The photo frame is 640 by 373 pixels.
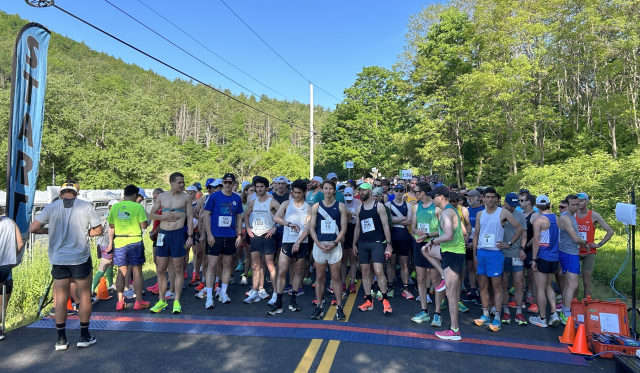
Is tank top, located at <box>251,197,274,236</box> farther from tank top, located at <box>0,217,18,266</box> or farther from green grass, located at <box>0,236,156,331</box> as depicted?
green grass, located at <box>0,236,156,331</box>

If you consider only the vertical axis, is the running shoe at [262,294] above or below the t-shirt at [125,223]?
below

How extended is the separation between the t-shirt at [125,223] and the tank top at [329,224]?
2.89 meters

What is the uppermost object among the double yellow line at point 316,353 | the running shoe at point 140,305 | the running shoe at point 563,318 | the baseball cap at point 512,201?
the baseball cap at point 512,201

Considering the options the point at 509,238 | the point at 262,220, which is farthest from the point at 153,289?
the point at 509,238

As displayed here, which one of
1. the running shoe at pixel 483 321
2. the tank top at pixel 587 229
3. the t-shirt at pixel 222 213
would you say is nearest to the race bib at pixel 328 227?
the t-shirt at pixel 222 213

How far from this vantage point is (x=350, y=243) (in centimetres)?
661

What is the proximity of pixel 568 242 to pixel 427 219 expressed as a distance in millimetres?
2016

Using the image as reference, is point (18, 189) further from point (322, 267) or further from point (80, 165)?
point (80, 165)

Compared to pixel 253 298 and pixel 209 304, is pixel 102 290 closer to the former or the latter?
pixel 209 304

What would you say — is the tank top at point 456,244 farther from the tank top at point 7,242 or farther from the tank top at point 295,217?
the tank top at point 7,242

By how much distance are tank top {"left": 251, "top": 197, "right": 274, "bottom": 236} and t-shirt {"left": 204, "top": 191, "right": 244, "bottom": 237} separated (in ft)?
1.07

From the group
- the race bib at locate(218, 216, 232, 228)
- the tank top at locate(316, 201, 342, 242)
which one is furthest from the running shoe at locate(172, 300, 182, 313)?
the tank top at locate(316, 201, 342, 242)

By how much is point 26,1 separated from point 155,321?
543 centimetres

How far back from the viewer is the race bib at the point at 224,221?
5875mm
